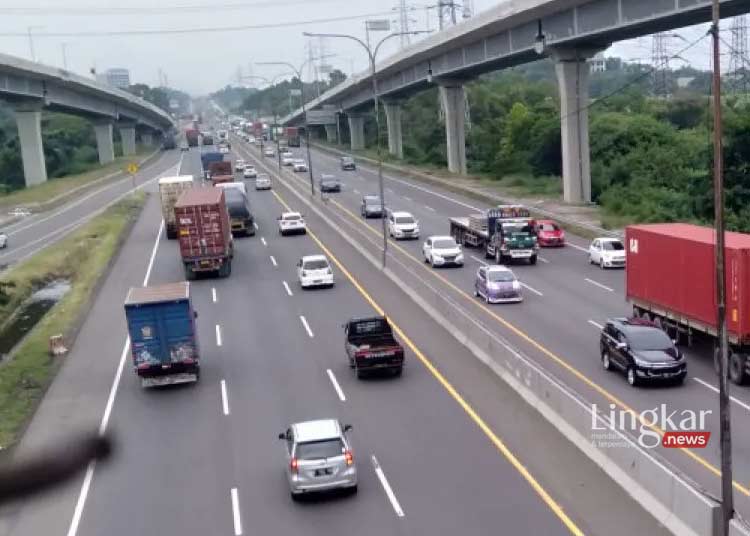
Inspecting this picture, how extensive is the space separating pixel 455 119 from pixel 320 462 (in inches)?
3206

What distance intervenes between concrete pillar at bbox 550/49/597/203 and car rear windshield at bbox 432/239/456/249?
2086 centimetres

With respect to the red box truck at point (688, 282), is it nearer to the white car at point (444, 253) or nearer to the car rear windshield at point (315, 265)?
the car rear windshield at point (315, 265)

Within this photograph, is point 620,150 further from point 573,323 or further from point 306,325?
point 306,325

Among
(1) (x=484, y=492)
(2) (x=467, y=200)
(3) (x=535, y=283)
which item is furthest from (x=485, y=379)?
(2) (x=467, y=200)

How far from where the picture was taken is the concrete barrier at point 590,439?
16.7m

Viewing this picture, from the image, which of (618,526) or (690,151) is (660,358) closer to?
(618,526)

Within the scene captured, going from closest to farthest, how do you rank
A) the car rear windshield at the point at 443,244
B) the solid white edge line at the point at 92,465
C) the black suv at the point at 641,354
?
1. the solid white edge line at the point at 92,465
2. the black suv at the point at 641,354
3. the car rear windshield at the point at 443,244

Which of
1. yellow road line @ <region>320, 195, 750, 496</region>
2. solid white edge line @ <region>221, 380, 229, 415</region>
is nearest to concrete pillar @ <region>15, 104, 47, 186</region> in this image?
yellow road line @ <region>320, 195, 750, 496</region>

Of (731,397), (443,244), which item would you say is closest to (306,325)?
(443,244)

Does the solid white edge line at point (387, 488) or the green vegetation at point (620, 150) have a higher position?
the green vegetation at point (620, 150)

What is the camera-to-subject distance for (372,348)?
2941cm

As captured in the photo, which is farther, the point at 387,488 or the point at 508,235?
the point at 508,235

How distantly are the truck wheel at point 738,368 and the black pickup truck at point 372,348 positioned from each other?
9.01 metres

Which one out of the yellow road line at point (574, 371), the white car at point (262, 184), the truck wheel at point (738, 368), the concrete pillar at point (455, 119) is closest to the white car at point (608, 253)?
the yellow road line at point (574, 371)
